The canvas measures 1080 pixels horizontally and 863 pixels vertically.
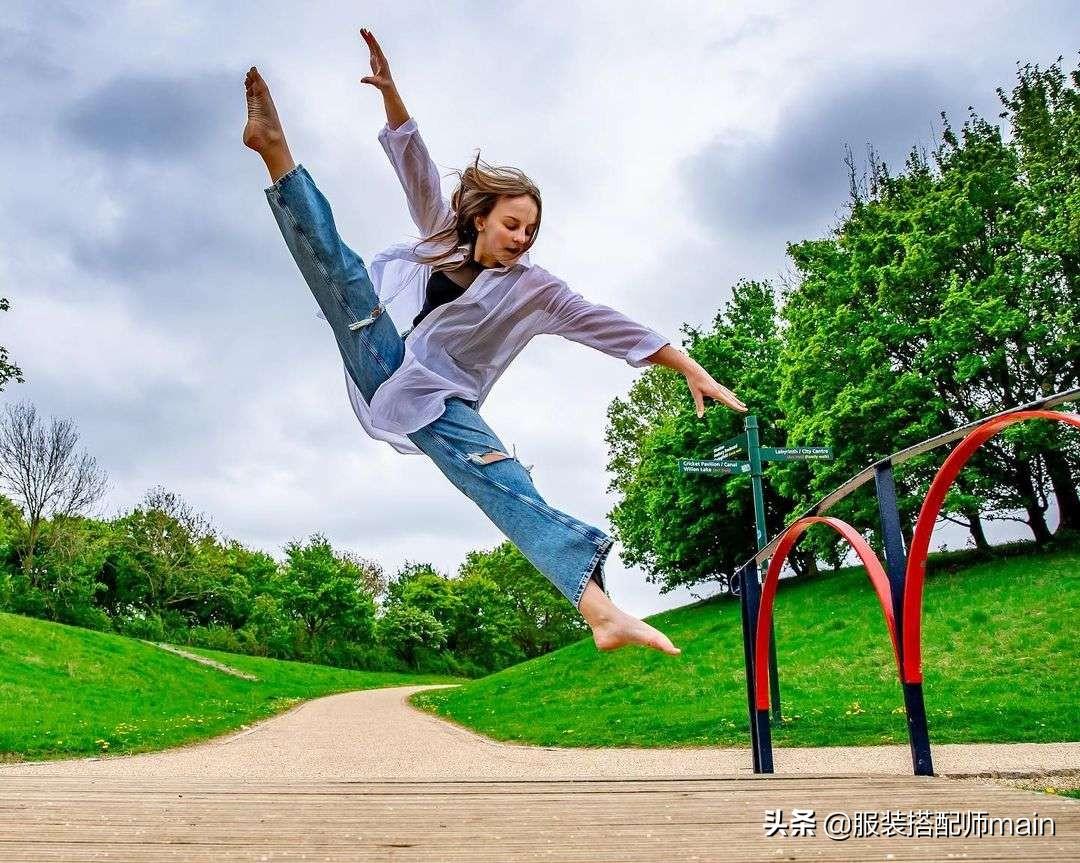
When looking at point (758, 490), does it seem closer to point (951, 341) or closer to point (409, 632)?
point (951, 341)

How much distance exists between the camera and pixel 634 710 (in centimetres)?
1475

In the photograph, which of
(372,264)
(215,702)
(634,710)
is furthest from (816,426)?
(372,264)

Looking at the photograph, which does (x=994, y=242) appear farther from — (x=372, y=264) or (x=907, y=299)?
(x=372, y=264)

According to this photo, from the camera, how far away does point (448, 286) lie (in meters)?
3.18

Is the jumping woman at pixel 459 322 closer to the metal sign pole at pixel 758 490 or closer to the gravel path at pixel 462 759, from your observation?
the gravel path at pixel 462 759

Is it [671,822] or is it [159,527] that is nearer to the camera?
[671,822]

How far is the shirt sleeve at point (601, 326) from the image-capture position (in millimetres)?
3100

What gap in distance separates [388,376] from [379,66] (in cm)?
103

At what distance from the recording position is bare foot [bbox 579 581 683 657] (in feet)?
8.44

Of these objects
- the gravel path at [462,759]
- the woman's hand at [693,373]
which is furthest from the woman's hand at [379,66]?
the gravel path at [462,759]

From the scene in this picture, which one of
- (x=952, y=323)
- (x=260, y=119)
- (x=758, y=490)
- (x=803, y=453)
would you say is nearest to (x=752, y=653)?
(x=260, y=119)

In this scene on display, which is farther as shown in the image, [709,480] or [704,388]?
[709,480]

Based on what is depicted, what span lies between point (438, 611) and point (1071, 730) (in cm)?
4454

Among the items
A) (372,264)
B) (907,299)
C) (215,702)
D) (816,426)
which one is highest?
(907,299)
